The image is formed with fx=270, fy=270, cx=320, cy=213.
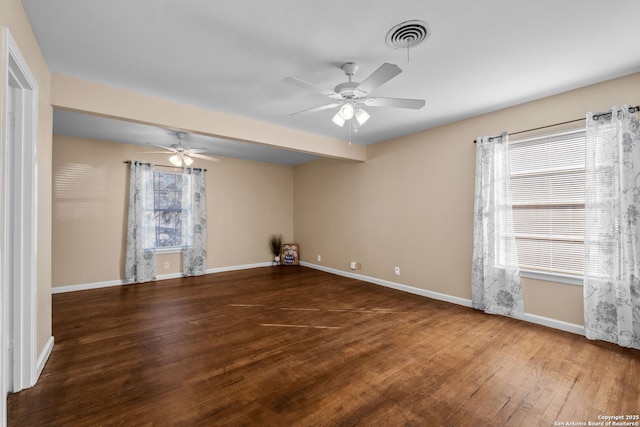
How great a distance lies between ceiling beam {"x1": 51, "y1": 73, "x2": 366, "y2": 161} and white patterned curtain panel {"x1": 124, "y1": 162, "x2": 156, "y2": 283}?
2.55m

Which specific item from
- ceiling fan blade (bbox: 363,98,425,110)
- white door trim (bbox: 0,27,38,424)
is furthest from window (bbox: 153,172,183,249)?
ceiling fan blade (bbox: 363,98,425,110)

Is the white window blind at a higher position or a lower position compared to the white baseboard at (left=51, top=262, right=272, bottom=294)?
higher

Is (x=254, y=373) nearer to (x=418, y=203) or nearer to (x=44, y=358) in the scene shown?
(x=44, y=358)

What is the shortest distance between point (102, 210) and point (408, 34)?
5591 millimetres

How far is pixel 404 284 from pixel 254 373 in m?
3.13

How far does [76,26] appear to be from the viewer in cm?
196

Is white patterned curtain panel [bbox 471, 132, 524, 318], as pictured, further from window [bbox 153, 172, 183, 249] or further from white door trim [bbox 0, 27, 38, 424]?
window [bbox 153, 172, 183, 249]

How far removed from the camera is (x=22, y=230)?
1968 mm

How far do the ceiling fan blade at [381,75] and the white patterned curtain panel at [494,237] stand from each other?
2.28m

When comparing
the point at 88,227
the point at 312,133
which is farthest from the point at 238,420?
the point at 88,227

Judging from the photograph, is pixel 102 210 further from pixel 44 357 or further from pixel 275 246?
pixel 275 246

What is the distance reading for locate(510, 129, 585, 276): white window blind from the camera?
2979 millimetres

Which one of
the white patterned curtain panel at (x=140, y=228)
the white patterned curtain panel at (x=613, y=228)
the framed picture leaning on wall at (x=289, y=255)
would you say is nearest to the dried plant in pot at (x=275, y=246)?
the framed picture leaning on wall at (x=289, y=255)

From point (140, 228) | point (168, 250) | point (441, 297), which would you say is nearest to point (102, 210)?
point (140, 228)
